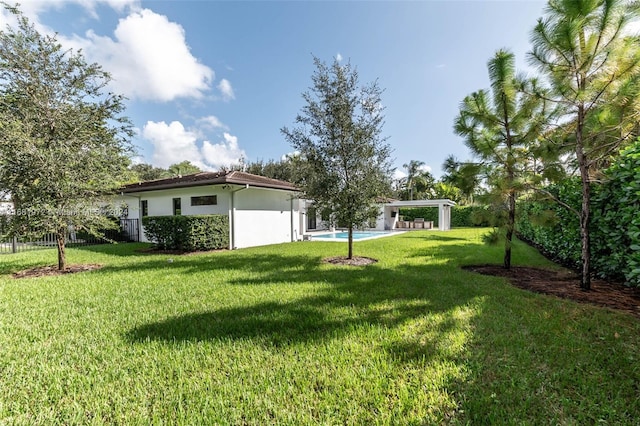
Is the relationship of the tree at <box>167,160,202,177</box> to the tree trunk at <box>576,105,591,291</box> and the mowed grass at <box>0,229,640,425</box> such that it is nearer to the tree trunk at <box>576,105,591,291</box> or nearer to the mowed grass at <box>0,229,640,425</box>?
the mowed grass at <box>0,229,640,425</box>

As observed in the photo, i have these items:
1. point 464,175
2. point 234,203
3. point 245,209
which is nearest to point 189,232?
point 234,203

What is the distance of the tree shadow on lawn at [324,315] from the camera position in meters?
3.63

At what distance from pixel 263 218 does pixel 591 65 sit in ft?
43.7

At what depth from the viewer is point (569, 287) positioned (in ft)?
19.1

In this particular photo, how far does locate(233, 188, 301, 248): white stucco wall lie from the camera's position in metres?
13.7

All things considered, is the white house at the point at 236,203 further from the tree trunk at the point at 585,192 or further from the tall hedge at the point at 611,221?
the tree trunk at the point at 585,192

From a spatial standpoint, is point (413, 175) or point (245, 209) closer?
point (245, 209)

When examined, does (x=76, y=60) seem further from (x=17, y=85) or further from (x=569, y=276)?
(x=569, y=276)

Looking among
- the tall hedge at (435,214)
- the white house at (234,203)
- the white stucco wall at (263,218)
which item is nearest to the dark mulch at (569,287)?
the white house at (234,203)

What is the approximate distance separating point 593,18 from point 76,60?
12.4 meters

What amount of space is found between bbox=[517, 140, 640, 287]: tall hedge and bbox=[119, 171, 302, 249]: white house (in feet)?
33.3

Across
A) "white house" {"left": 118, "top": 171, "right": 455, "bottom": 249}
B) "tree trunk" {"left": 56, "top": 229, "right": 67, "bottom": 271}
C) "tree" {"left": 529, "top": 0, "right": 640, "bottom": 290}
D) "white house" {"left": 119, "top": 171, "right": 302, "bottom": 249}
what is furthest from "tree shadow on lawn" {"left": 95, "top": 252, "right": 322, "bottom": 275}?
"tree" {"left": 529, "top": 0, "right": 640, "bottom": 290}

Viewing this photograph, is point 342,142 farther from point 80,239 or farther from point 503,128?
point 80,239

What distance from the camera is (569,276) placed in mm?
6789
